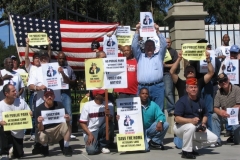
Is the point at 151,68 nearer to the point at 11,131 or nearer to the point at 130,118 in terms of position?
the point at 130,118

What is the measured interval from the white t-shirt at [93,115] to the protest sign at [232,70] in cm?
286

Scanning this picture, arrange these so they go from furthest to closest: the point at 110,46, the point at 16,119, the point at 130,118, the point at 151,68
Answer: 1. the point at 110,46
2. the point at 151,68
3. the point at 130,118
4. the point at 16,119

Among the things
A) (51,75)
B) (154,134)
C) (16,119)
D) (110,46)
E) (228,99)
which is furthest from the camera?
(110,46)

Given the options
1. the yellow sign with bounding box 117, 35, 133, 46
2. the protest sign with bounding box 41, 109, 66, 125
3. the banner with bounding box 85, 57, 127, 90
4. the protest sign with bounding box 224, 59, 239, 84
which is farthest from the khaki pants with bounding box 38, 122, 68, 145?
the protest sign with bounding box 224, 59, 239, 84

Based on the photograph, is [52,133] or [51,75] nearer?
[52,133]

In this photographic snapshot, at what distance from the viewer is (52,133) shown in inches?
333

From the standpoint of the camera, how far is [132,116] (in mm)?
8719

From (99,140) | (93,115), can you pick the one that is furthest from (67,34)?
(99,140)

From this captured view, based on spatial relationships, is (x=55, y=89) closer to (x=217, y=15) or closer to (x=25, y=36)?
(x=25, y=36)

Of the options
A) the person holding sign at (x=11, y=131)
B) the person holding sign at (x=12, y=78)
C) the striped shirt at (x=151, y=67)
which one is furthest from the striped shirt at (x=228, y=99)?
the person holding sign at (x=12, y=78)

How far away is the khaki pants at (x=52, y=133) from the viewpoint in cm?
842

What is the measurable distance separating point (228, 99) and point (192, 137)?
1652 millimetres

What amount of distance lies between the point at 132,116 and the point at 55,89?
1.57 meters

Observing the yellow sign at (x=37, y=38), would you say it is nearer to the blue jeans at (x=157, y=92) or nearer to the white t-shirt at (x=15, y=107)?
the white t-shirt at (x=15, y=107)
